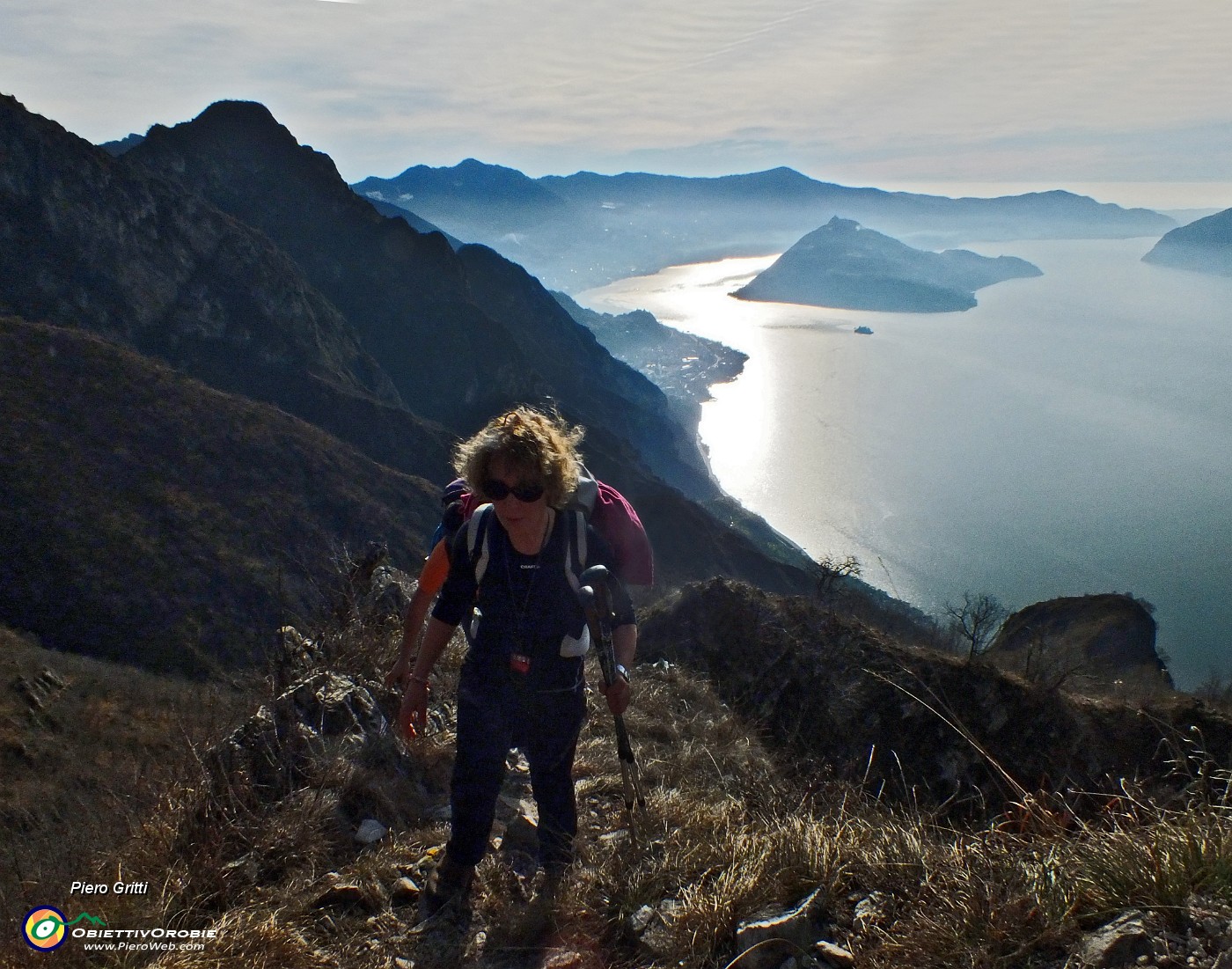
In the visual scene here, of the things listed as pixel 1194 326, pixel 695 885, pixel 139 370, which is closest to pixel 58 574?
pixel 139 370

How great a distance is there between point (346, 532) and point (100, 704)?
1778 centimetres

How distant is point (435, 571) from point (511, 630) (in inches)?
18.2

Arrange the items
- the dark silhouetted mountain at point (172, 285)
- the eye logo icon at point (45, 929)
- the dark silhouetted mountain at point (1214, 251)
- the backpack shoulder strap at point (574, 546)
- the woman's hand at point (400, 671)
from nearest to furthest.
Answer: the eye logo icon at point (45, 929)
the backpack shoulder strap at point (574, 546)
the woman's hand at point (400, 671)
the dark silhouetted mountain at point (172, 285)
the dark silhouetted mountain at point (1214, 251)

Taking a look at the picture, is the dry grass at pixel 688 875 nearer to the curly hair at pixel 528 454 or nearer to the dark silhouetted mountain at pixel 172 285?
the curly hair at pixel 528 454

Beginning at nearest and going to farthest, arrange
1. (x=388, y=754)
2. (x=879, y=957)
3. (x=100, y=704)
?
1. (x=879, y=957)
2. (x=388, y=754)
3. (x=100, y=704)

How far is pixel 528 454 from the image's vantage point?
2438mm

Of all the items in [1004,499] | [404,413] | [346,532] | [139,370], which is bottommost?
[1004,499]

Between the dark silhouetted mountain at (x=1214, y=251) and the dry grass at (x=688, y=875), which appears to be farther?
the dark silhouetted mountain at (x=1214, y=251)

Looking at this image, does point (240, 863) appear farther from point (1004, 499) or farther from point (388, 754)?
point (1004, 499)

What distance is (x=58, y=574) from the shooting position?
2255cm

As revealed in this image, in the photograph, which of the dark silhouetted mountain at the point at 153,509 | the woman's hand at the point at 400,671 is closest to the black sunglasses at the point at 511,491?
the woman's hand at the point at 400,671

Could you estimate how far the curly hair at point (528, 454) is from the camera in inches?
96.0

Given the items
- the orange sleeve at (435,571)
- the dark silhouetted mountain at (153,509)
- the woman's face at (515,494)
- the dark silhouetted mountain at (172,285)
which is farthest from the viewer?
the dark silhouetted mountain at (172,285)

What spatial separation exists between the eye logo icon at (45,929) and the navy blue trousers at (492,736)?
107cm
